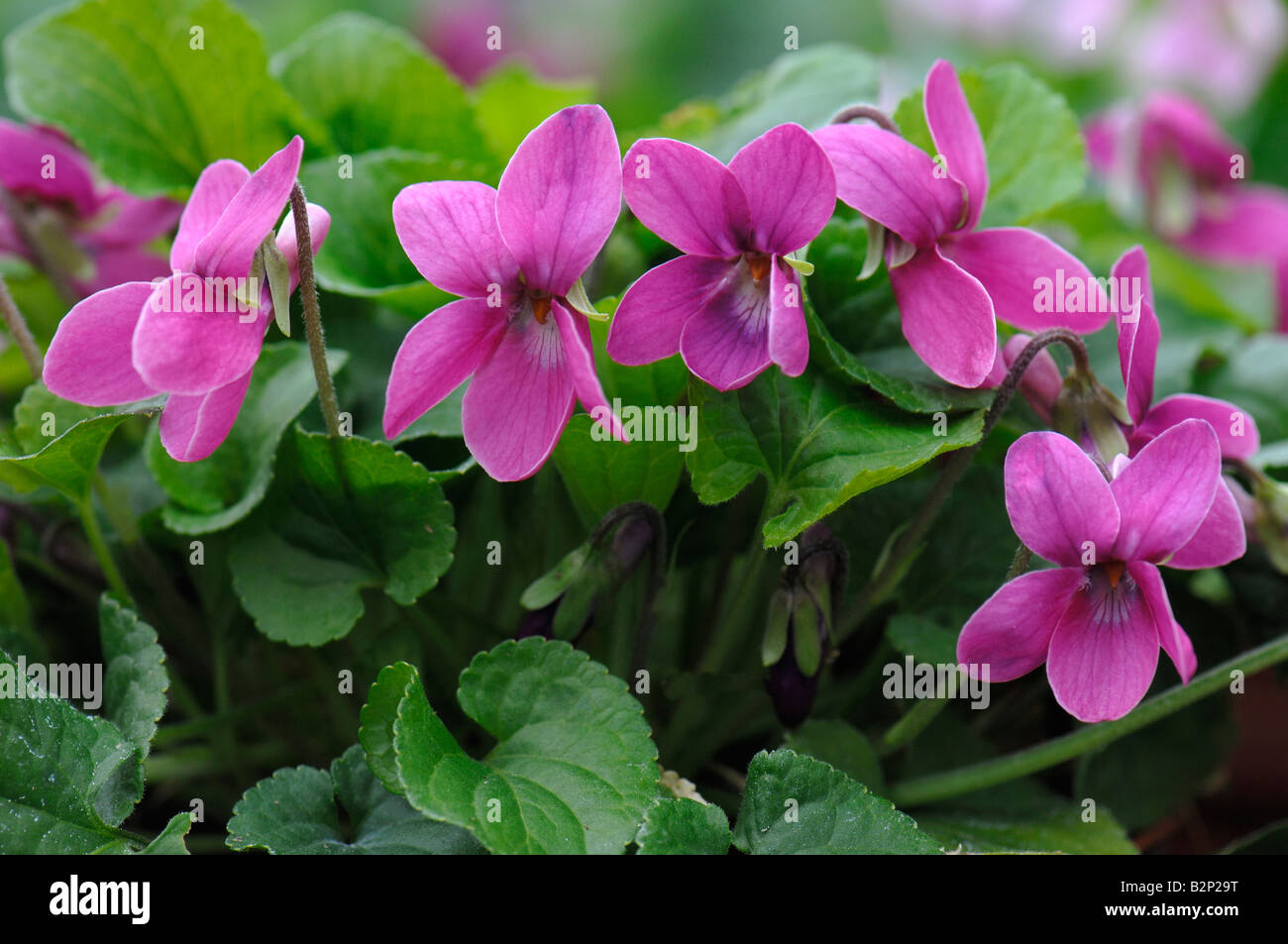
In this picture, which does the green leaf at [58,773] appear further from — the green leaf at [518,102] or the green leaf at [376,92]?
the green leaf at [518,102]

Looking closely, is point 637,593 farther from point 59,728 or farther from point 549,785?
point 59,728

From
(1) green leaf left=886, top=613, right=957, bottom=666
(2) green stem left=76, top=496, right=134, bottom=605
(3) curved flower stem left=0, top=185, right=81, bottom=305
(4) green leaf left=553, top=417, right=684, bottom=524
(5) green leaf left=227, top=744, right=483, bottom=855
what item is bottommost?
(5) green leaf left=227, top=744, right=483, bottom=855

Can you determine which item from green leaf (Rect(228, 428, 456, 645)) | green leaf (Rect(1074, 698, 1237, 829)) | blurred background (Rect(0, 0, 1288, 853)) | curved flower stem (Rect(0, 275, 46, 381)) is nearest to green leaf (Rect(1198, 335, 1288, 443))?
blurred background (Rect(0, 0, 1288, 853))

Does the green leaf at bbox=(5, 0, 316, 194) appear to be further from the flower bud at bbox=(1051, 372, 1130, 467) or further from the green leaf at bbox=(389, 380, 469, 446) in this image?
the flower bud at bbox=(1051, 372, 1130, 467)

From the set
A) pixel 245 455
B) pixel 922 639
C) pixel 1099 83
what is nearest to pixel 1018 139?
pixel 922 639

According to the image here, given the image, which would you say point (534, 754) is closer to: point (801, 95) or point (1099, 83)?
point (801, 95)

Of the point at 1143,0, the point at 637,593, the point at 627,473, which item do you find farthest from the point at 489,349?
the point at 1143,0

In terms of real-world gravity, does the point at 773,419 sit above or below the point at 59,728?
above
